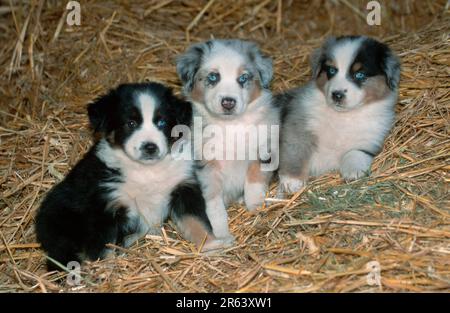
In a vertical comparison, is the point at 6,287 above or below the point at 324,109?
below

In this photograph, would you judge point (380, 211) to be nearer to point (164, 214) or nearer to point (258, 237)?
point (258, 237)

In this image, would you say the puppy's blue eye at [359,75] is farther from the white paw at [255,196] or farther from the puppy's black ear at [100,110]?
the puppy's black ear at [100,110]

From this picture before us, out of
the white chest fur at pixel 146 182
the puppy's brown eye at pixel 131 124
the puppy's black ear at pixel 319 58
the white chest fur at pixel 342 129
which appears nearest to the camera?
the puppy's brown eye at pixel 131 124

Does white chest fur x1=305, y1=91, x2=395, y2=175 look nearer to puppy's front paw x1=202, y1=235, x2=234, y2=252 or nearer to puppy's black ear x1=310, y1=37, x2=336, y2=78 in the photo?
puppy's black ear x1=310, y1=37, x2=336, y2=78

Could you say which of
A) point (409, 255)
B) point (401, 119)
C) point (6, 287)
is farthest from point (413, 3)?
point (6, 287)

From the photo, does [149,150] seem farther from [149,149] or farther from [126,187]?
[126,187]

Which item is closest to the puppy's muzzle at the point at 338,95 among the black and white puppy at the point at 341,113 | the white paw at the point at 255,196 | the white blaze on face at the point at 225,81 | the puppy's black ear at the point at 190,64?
the black and white puppy at the point at 341,113
